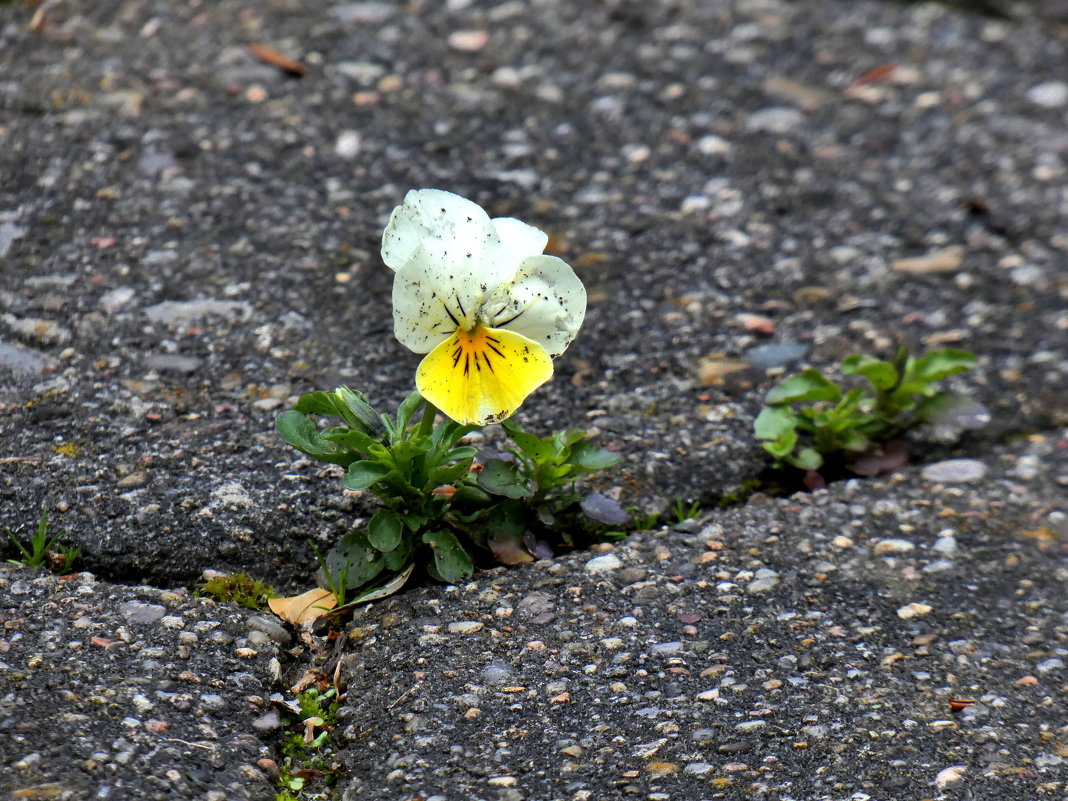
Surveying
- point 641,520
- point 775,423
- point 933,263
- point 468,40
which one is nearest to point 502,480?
point 641,520

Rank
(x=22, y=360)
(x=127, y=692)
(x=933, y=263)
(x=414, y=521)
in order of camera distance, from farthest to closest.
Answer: (x=933, y=263), (x=22, y=360), (x=414, y=521), (x=127, y=692)

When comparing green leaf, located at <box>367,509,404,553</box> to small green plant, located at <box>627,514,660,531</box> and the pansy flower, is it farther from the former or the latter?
small green plant, located at <box>627,514,660,531</box>

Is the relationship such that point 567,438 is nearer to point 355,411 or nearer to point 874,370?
point 355,411

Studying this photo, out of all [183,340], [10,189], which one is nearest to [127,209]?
[10,189]

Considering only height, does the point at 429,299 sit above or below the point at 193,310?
above

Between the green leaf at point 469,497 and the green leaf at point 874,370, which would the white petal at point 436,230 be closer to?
the green leaf at point 469,497

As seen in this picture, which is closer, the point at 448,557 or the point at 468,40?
the point at 448,557

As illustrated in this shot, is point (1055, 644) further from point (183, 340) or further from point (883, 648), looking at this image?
point (183, 340)

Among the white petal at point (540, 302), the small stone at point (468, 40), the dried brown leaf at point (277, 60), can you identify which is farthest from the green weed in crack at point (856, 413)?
the dried brown leaf at point (277, 60)
